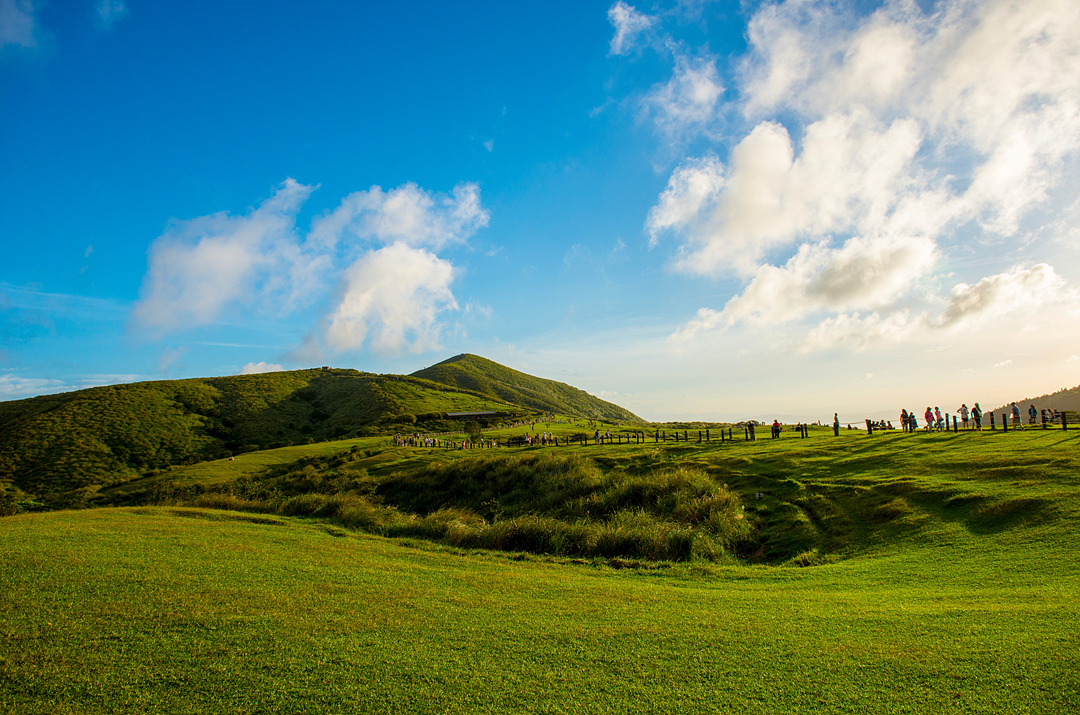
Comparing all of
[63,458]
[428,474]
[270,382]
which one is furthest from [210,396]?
[428,474]

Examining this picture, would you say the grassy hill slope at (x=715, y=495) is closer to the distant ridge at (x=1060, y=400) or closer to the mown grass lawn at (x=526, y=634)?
the mown grass lawn at (x=526, y=634)

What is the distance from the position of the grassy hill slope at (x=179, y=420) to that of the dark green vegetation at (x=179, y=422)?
160mm

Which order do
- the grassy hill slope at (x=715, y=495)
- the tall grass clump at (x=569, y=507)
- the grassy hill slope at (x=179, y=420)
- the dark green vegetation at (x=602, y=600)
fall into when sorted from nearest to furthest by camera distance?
1. the dark green vegetation at (x=602, y=600)
2. the grassy hill slope at (x=715, y=495)
3. the tall grass clump at (x=569, y=507)
4. the grassy hill slope at (x=179, y=420)

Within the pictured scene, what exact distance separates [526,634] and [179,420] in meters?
103

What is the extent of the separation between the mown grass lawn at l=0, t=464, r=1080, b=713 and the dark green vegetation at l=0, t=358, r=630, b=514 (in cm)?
3889

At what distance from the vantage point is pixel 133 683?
19.2 feet

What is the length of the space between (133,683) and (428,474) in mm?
29936

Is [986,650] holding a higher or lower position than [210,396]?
lower

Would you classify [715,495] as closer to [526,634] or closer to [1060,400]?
[526,634]

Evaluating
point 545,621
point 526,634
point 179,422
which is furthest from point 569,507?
point 179,422

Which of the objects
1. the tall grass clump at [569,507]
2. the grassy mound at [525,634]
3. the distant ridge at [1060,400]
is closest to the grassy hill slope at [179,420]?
the tall grass clump at [569,507]

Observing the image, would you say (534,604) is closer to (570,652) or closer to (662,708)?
(570,652)

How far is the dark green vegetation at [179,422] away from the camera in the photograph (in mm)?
61562

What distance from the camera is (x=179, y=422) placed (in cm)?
8625
